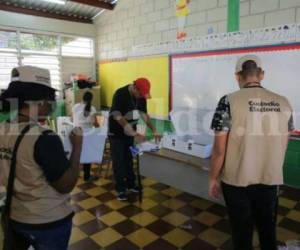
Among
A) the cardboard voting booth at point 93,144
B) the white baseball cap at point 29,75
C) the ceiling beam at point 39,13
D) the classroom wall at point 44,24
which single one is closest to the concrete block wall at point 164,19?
the classroom wall at point 44,24

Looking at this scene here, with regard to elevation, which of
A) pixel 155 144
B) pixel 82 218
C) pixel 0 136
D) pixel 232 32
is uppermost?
pixel 232 32

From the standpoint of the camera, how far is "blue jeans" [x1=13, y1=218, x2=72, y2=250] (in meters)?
1.21

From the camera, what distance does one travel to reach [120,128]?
3.17 metres

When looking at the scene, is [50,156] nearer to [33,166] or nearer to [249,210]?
[33,166]

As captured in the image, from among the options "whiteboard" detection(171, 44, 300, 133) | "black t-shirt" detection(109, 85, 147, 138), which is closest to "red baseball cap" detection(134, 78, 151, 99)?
"black t-shirt" detection(109, 85, 147, 138)

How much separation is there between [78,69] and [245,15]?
4.12m

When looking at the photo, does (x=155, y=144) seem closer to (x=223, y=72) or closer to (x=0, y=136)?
(x=223, y=72)

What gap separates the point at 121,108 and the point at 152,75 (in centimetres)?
218

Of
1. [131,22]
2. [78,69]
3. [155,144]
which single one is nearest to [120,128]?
[155,144]

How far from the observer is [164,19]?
4840mm

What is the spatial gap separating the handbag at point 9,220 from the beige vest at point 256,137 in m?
1.08

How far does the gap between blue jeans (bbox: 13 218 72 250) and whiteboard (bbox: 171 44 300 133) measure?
10.3ft

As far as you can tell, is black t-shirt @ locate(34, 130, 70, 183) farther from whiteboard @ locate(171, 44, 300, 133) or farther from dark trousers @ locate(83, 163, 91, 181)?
whiteboard @ locate(171, 44, 300, 133)

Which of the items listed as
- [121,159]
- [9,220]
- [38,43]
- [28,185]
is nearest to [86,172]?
[121,159]
